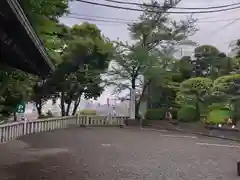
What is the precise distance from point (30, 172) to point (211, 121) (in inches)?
462

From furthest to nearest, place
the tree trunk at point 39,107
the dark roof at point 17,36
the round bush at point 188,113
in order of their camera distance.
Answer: the tree trunk at point 39,107
the round bush at point 188,113
the dark roof at point 17,36

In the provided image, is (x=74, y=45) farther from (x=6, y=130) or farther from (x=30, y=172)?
(x=30, y=172)

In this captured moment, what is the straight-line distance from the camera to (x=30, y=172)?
6.79m

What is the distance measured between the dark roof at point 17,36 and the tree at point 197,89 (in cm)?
1139

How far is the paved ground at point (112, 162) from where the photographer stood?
666 centimetres

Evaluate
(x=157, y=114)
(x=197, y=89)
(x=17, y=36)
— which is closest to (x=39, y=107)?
(x=157, y=114)

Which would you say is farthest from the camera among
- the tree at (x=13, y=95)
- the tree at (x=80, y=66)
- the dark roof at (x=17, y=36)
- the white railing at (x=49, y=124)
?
the tree at (x=80, y=66)

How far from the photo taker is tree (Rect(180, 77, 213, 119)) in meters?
17.9

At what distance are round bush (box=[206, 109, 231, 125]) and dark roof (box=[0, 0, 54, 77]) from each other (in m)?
10.5

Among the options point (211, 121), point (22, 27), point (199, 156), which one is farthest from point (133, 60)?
point (22, 27)

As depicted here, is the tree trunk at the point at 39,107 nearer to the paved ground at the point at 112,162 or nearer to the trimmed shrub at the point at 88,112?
the trimmed shrub at the point at 88,112

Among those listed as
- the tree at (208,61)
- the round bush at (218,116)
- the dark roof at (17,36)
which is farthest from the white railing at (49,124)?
the round bush at (218,116)

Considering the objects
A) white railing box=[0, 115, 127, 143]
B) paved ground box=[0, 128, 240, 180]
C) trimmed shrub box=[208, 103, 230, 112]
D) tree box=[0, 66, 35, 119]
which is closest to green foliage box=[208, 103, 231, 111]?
trimmed shrub box=[208, 103, 230, 112]

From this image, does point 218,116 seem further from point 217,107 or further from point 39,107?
point 39,107
